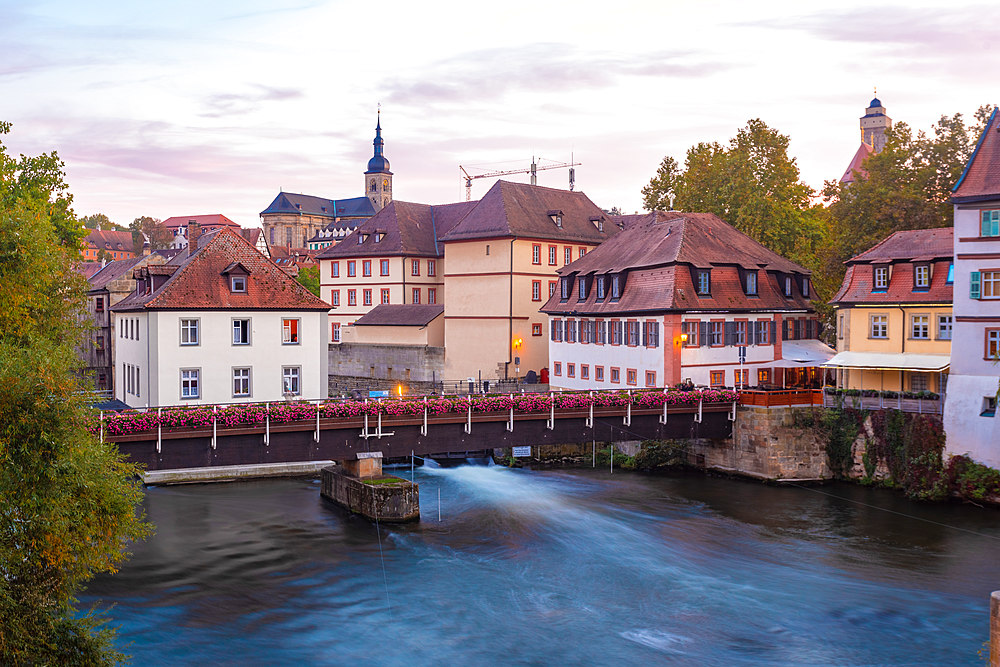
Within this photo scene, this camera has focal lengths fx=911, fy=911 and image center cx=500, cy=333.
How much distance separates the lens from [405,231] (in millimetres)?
79688

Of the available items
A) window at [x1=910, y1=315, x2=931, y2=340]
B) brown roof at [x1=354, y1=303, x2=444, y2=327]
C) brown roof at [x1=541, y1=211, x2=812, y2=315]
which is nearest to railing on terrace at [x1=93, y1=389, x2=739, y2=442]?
brown roof at [x1=541, y1=211, x2=812, y2=315]

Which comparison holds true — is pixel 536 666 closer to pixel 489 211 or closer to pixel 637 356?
pixel 637 356

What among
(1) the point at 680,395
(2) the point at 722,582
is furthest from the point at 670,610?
(1) the point at 680,395

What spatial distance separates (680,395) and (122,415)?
75.8 feet

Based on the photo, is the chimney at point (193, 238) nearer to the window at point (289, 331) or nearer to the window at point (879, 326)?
the window at point (289, 331)

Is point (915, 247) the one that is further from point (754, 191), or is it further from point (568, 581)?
point (568, 581)

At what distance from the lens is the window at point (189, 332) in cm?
4188

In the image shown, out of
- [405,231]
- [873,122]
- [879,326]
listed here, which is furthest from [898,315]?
[873,122]

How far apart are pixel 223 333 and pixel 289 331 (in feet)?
10.3

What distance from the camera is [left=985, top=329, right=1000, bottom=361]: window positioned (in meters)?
36.8

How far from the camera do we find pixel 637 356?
4788 cm

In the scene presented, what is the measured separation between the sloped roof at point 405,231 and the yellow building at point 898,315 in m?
39.2

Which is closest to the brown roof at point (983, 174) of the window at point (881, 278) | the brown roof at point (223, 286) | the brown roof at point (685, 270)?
the window at point (881, 278)

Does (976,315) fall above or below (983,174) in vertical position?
below
